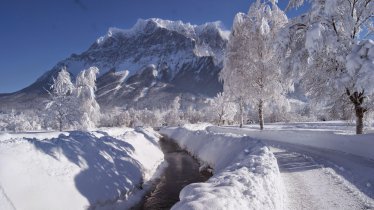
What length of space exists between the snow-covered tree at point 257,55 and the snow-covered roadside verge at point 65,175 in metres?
15.0

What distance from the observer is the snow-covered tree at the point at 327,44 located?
15.0 m

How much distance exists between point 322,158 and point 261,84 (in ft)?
48.8

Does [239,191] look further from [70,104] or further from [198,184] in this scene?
[70,104]

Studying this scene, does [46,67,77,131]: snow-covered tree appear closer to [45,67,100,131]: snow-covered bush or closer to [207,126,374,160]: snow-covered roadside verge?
[45,67,100,131]: snow-covered bush

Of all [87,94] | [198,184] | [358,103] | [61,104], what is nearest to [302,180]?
[198,184]

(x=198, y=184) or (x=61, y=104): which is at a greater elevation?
(x=61, y=104)

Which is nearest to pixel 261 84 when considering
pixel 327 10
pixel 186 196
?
pixel 327 10

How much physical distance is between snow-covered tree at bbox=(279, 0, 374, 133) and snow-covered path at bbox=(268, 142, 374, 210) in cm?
315

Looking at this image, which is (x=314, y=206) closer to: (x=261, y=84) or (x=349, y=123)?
(x=349, y=123)

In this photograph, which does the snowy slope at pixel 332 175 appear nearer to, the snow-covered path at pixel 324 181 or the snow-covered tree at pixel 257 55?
the snow-covered path at pixel 324 181

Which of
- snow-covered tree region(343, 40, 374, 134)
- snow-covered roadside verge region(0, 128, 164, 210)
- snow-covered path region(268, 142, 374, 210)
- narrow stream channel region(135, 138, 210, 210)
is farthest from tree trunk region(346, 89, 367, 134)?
snow-covered roadside verge region(0, 128, 164, 210)

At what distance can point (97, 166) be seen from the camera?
14.2 m

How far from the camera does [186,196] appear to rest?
652cm

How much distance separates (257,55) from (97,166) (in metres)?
19.0
